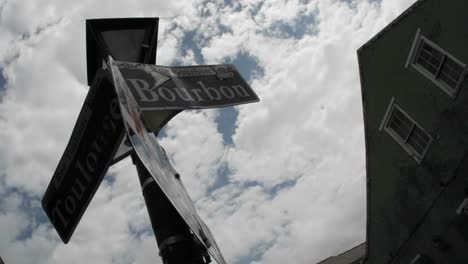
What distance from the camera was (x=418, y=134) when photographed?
51.4 feet

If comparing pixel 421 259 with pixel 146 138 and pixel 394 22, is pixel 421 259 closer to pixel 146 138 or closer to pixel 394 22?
pixel 394 22

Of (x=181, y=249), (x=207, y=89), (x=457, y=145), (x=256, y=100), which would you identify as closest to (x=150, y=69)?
(x=207, y=89)

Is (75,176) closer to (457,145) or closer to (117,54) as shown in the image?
(117,54)

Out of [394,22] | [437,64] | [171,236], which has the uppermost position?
[394,22]

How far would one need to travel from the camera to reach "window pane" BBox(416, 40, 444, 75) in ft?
48.8

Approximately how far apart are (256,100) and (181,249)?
2.53 metres

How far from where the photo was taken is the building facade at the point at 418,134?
14320mm

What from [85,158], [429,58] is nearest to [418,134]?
[429,58]

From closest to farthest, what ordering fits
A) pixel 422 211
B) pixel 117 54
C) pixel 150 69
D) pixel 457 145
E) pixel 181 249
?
1. pixel 181 249
2. pixel 150 69
3. pixel 117 54
4. pixel 457 145
5. pixel 422 211

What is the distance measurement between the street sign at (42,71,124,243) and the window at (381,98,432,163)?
44.7 feet

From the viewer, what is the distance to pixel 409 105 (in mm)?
15852

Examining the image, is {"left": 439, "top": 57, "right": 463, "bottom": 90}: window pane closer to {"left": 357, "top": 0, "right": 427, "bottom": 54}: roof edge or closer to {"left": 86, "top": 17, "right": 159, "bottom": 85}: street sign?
{"left": 357, "top": 0, "right": 427, "bottom": 54}: roof edge

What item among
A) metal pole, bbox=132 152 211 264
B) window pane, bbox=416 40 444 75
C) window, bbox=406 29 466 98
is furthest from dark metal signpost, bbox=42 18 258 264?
window pane, bbox=416 40 444 75

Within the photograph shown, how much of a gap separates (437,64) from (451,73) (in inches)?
25.6
